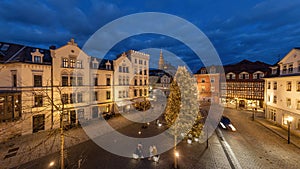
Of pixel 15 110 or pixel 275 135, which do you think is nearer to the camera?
pixel 15 110

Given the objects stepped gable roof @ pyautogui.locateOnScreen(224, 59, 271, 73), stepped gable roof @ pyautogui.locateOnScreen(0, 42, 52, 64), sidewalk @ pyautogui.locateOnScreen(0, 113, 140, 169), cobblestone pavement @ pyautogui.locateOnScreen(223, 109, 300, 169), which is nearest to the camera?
cobblestone pavement @ pyautogui.locateOnScreen(223, 109, 300, 169)

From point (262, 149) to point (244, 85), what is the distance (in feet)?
102

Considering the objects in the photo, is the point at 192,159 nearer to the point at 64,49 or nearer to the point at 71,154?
the point at 71,154

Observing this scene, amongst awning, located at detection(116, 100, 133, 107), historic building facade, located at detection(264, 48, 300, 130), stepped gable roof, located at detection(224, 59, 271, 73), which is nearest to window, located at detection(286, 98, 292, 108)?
historic building facade, located at detection(264, 48, 300, 130)

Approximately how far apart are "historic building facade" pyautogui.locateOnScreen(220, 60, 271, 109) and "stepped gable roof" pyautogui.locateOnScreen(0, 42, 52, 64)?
48107 mm

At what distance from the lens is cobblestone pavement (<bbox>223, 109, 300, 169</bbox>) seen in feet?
41.1

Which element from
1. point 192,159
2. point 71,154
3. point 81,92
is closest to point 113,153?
point 71,154

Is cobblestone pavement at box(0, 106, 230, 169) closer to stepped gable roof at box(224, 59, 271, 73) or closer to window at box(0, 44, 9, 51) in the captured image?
window at box(0, 44, 9, 51)

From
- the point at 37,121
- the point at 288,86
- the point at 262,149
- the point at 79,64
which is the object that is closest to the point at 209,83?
the point at 288,86

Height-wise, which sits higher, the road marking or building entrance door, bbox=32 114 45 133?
building entrance door, bbox=32 114 45 133

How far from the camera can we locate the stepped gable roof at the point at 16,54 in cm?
1852

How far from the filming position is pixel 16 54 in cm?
1927

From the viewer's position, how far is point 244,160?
1309 centimetres

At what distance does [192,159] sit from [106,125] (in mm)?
15828
